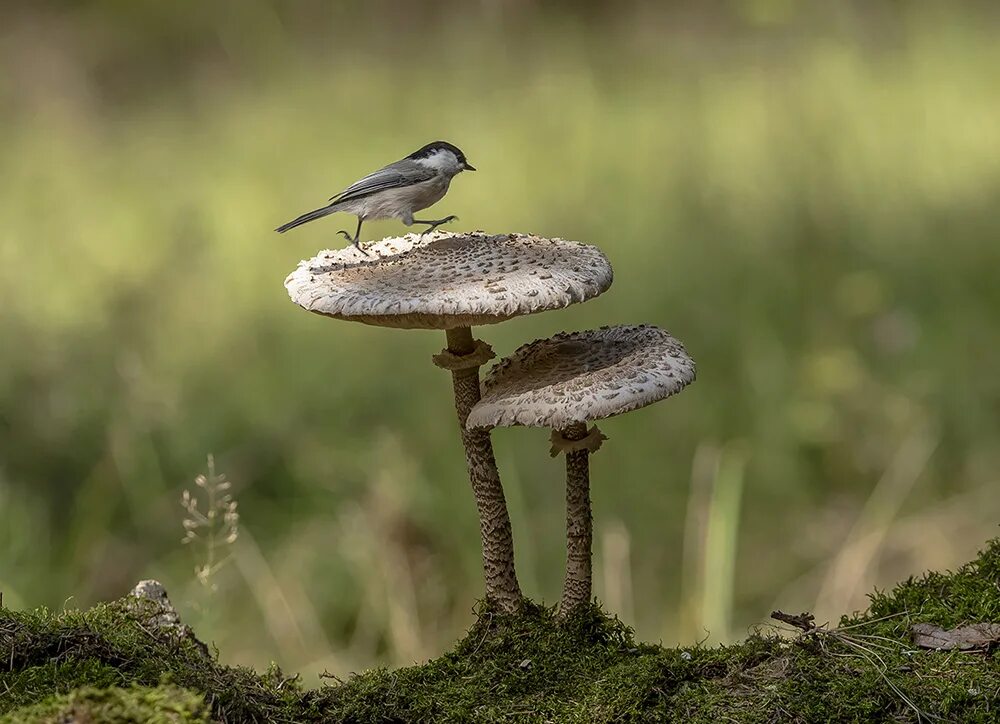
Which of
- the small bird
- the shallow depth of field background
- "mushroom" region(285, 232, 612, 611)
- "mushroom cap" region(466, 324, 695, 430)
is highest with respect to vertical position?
the small bird

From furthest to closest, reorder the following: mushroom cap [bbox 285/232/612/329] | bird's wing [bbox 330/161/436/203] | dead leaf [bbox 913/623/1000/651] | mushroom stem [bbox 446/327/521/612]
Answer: mushroom stem [bbox 446/327/521/612] → bird's wing [bbox 330/161/436/203] → dead leaf [bbox 913/623/1000/651] → mushroom cap [bbox 285/232/612/329]

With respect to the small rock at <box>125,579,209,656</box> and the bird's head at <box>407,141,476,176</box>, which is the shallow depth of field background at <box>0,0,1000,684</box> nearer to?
the small rock at <box>125,579,209,656</box>

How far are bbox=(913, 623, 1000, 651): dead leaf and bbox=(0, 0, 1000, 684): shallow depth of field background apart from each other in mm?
1607

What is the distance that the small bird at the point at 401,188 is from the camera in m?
2.94

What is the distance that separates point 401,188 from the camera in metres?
2.95

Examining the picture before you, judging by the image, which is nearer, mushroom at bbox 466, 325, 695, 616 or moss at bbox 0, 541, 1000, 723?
moss at bbox 0, 541, 1000, 723

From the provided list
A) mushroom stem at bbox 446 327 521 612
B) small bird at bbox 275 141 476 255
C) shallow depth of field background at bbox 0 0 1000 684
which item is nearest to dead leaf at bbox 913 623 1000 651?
mushroom stem at bbox 446 327 521 612

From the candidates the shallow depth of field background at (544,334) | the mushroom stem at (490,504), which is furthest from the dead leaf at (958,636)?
the shallow depth of field background at (544,334)

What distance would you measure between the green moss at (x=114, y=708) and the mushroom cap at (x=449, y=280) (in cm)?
100

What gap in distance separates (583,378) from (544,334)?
366 centimetres

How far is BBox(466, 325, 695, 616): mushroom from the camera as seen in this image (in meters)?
2.63

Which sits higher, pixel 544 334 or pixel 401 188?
pixel 401 188

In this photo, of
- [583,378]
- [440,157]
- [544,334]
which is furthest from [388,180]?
[544,334]

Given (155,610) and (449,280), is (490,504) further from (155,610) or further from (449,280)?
(155,610)
